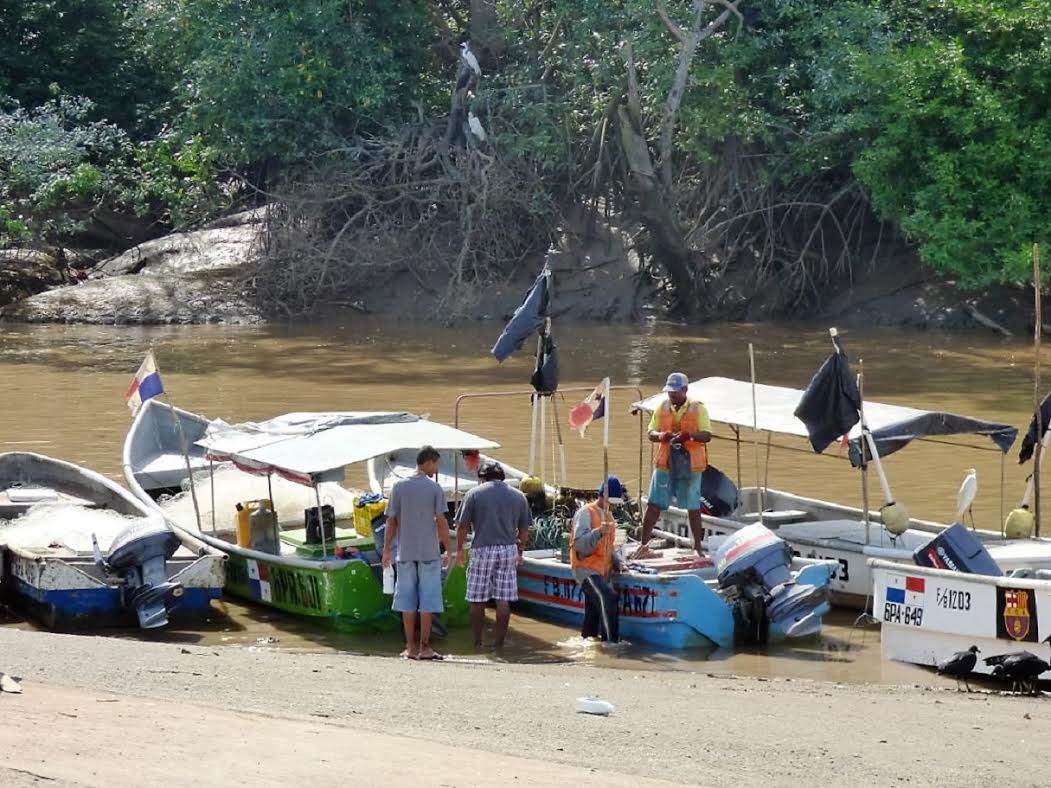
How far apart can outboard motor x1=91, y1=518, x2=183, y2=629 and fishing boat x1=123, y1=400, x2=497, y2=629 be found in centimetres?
90

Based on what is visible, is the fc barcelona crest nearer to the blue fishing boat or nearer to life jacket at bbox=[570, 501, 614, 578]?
the blue fishing boat

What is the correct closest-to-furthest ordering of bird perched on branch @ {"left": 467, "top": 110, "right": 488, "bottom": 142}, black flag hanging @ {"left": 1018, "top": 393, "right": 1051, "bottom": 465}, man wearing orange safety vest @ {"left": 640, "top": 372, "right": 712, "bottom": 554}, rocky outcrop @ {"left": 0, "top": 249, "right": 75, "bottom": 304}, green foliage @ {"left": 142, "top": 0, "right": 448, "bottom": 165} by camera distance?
1. black flag hanging @ {"left": 1018, "top": 393, "right": 1051, "bottom": 465}
2. man wearing orange safety vest @ {"left": 640, "top": 372, "right": 712, "bottom": 554}
3. green foliage @ {"left": 142, "top": 0, "right": 448, "bottom": 165}
4. bird perched on branch @ {"left": 467, "top": 110, "right": 488, "bottom": 142}
5. rocky outcrop @ {"left": 0, "top": 249, "right": 75, "bottom": 304}

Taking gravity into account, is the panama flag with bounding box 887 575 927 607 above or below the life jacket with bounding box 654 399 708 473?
below

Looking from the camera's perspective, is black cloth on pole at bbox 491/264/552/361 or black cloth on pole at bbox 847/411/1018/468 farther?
black cloth on pole at bbox 491/264/552/361

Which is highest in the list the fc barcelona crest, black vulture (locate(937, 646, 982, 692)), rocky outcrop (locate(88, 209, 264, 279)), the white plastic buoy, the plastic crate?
rocky outcrop (locate(88, 209, 264, 279))

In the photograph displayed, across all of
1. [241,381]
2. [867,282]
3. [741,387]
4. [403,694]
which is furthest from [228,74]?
[403,694]

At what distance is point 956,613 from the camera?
1125 centimetres

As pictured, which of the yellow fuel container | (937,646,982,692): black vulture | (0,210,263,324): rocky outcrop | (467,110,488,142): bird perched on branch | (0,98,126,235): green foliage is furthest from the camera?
(0,98,126,235): green foliage

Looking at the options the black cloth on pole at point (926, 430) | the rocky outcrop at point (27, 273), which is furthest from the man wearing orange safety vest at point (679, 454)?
the rocky outcrop at point (27, 273)

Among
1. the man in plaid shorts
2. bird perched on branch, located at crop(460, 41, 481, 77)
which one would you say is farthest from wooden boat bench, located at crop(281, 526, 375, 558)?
bird perched on branch, located at crop(460, 41, 481, 77)

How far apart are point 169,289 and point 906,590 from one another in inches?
998

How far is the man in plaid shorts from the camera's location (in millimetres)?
11984

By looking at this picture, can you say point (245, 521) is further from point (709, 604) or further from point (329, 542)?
point (709, 604)

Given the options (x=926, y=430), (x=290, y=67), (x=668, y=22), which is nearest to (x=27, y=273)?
(x=290, y=67)
